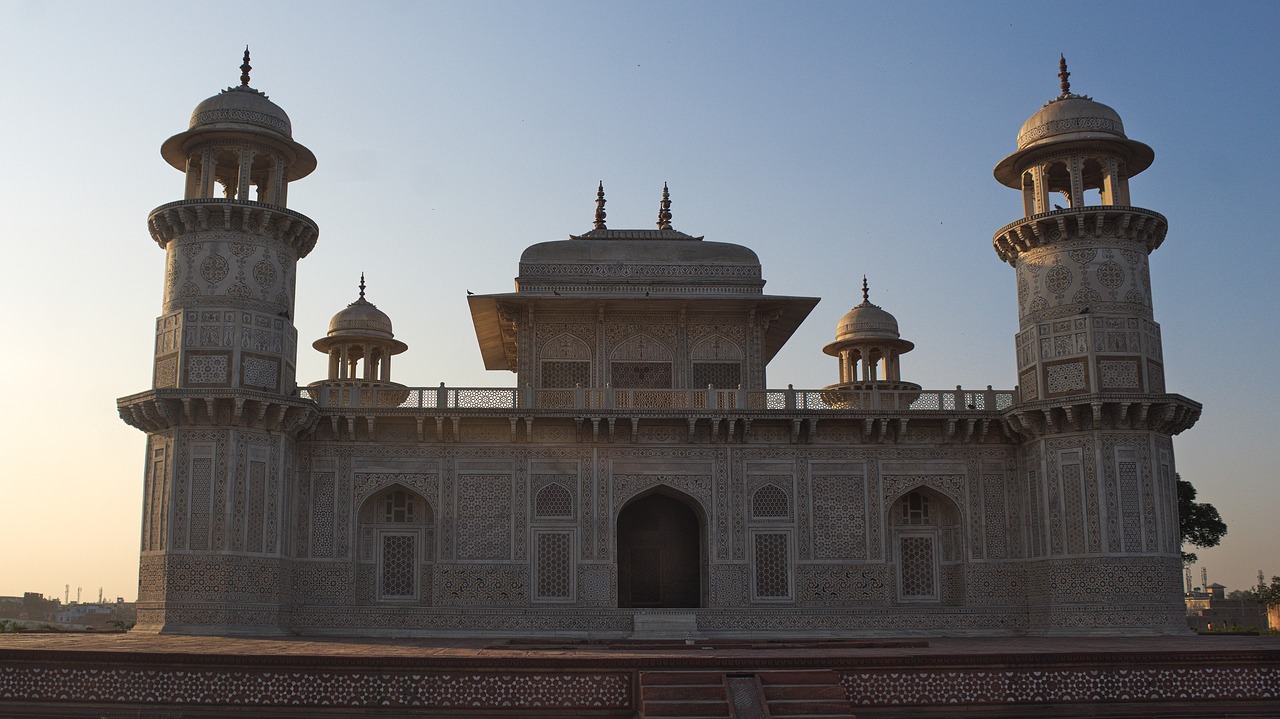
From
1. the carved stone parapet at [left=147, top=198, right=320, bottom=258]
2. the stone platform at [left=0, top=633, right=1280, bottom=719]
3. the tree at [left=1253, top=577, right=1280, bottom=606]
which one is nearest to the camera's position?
the stone platform at [left=0, top=633, right=1280, bottom=719]

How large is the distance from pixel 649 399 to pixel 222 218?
8653 mm

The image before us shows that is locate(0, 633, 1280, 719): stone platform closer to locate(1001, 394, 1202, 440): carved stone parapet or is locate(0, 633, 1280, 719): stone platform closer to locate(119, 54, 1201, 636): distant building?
locate(119, 54, 1201, 636): distant building

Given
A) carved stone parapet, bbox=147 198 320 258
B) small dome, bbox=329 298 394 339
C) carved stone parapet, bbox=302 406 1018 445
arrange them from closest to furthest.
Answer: carved stone parapet, bbox=147 198 320 258 → carved stone parapet, bbox=302 406 1018 445 → small dome, bbox=329 298 394 339

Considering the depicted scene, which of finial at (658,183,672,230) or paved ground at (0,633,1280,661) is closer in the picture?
paved ground at (0,633,1280,661)

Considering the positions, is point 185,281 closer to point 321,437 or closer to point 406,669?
point 321,437

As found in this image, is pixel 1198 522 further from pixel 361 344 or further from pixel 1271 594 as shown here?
pixel 361 344

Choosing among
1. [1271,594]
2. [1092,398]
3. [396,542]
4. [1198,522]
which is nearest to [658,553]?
[396,542]

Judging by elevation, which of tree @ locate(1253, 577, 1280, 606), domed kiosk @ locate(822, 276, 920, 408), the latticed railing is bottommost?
tree @ locate(1253, 577, 1280, 606)

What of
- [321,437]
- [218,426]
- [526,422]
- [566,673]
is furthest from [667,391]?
[566,673]

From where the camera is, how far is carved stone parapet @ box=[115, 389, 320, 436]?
20.6 m

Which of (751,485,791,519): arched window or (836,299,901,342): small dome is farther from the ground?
(836,299,901,342): small dome

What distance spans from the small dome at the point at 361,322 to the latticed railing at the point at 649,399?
9.97m

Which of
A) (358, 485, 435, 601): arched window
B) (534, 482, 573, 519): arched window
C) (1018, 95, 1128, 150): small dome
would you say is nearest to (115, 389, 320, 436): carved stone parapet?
(358, 485, 435, 601): arched window

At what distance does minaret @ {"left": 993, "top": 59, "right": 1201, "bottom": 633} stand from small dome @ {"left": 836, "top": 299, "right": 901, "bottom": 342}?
9.94 meters
